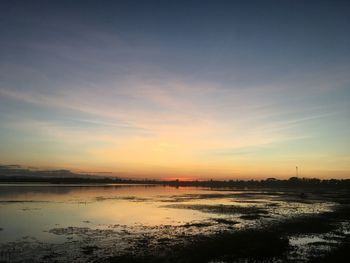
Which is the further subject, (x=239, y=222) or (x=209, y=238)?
(x=239, y=222)

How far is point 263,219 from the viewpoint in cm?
3834

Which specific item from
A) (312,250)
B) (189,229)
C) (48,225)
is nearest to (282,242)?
(312,250)

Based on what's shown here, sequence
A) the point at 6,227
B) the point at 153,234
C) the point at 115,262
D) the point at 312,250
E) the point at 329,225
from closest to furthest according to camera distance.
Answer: the point at 115,262, the point at 312,250, the point at 153,234, the point at 6,227, the point at 329,225

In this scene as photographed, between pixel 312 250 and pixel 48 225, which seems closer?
pixel 312 250

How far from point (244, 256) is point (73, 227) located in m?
17.3

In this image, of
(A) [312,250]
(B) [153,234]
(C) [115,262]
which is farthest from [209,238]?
(C) [115,262]

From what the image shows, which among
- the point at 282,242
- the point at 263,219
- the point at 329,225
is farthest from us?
Result: the point at 263,219

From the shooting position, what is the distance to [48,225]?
32.7 meters

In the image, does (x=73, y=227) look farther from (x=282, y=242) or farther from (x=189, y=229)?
(x=282, y=242)

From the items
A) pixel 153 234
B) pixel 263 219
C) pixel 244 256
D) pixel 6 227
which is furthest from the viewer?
pixel 263 219

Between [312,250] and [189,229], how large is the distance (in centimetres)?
1150

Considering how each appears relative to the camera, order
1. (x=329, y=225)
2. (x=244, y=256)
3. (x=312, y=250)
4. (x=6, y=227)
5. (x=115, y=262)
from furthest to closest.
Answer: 1. (x=329, y=225)
2. (x=6, y=227)
3. (x=312, y=250)
4. (x=244, y=256)
5. (x=115, y=262)

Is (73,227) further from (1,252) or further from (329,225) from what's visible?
(329,225)

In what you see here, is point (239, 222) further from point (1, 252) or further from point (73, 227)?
point (1, 252)
